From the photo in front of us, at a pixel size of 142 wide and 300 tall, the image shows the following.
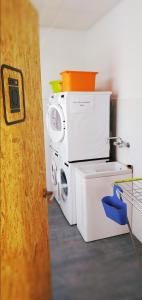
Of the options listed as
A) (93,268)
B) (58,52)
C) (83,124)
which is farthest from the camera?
(58,52)

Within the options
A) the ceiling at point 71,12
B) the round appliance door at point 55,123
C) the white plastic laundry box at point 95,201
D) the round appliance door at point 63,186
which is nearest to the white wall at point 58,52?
the ceiling at point 71,12

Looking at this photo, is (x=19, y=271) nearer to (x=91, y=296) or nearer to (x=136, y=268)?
(x=91, y=296)

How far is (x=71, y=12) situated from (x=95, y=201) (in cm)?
225

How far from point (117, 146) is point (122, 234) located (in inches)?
40.3

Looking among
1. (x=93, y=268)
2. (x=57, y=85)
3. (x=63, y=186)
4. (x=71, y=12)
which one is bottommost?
(x=93, y=268)

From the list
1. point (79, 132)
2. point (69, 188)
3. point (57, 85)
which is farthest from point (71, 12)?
point (69, 188)

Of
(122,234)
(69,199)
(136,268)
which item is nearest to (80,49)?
(69,199)

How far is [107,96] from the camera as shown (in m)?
2.62

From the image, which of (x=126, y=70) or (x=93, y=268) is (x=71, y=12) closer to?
(x=126, y=70)

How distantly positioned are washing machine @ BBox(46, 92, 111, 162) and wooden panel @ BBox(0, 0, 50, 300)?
3.79 feet

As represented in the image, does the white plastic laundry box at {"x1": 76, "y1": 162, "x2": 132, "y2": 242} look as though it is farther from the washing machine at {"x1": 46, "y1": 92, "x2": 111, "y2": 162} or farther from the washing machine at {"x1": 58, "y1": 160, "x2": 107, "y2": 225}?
the washing machine at {"x1": 46, "y1": 92, "x2": 111, "y2": 162}

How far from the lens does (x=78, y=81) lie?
102 inches

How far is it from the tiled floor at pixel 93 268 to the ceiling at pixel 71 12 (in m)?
2.59

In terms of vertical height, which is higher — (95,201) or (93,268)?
(95,201)
